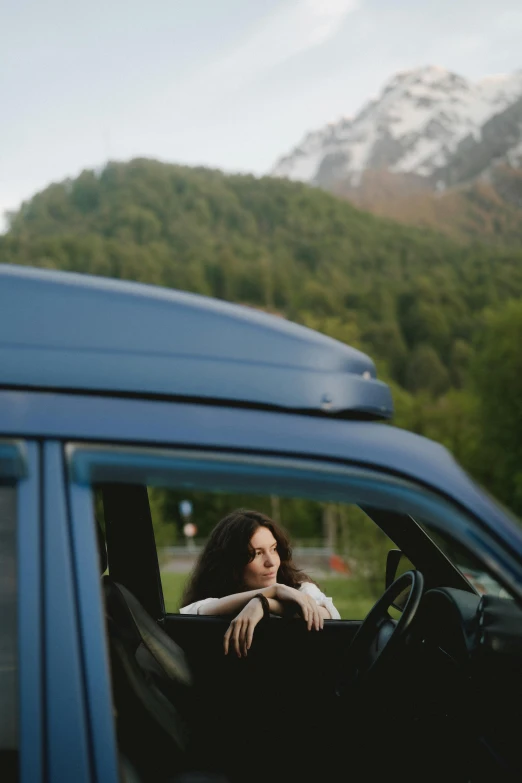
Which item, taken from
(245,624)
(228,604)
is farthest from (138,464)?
(228,604)

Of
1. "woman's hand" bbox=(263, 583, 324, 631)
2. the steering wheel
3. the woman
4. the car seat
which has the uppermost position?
the woman

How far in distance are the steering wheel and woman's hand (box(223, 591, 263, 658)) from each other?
1.00 feet

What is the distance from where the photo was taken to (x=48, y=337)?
135 centimetres

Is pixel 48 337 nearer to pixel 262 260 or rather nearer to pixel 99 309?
pixel 99 309

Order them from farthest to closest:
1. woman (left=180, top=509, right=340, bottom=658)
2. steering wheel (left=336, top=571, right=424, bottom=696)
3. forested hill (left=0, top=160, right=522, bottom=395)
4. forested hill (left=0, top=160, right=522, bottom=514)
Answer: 1. forested hill (left=0, top=160, right=522, bottom=395)
2. forested hill (left=0, top=160, right=522, bottom=514)
3. woman (left=180, top=509, right=340, bottom=658)
4. steering wheel (left=336, top=571, right=424, bottom=696)

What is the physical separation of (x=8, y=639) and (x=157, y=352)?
1.52 feet

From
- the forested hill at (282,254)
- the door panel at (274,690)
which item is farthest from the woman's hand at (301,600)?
the forested hill at (282,254)

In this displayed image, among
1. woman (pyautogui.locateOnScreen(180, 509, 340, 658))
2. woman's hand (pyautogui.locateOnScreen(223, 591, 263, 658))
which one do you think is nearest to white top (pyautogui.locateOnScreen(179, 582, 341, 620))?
woman (pyautogui.locateOnScreen(180, 509, 340, 658))

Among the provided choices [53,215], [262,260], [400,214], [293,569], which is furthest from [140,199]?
[293,569]

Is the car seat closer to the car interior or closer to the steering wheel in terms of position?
the car interior

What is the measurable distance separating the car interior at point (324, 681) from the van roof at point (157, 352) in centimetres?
19

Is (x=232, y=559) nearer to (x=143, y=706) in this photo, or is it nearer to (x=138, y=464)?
(x=143, y=706)

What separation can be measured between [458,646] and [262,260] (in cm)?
10271

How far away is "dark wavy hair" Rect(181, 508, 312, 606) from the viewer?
3.26 metres
